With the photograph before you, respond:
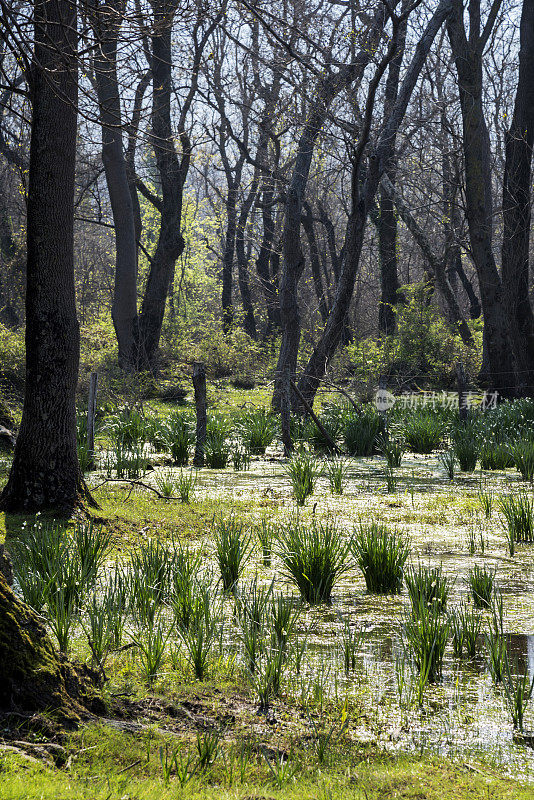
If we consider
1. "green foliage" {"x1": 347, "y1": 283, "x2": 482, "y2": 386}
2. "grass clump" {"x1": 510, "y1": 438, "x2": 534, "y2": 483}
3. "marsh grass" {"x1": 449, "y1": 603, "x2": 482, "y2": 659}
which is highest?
"green foliage" {"x1": 347, "y1": 283, "x2": 482, "y2": 386}

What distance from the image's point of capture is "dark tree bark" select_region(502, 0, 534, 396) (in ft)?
51.0

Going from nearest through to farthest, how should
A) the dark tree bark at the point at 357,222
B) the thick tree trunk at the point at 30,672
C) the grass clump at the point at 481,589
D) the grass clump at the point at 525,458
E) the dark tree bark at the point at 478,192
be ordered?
the thick tree trunk at the point at 30,672 → the grass clump at the point at 481,589 → the grass clump at the point at 525,458 → the dark tree bark at the point at 357,222 → the dark tree bark at the point at 478,192

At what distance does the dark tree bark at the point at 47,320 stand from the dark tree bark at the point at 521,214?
11.4 m

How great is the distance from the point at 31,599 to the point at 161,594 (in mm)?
704

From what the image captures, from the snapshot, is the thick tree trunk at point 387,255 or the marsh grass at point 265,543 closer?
the marsh grass at point 265,543

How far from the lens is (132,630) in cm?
356

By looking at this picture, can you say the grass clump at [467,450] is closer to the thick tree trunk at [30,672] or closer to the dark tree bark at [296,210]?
the dark tree bark at [296,210]

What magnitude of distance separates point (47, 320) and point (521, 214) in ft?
40.4

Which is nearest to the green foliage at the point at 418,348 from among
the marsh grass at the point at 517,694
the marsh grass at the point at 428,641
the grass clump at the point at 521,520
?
the grass clump at the point at 521,520

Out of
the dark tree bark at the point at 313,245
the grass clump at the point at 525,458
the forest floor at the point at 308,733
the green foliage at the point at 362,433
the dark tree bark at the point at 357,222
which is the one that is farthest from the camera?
the dark tree bark at the point at 313,245

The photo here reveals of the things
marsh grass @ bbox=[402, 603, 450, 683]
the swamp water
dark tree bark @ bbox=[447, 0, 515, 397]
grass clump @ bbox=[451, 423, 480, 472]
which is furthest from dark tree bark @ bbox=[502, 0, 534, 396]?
marsh grass @ bbox=[402, 603, 450, 683]

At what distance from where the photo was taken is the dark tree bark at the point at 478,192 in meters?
15.5

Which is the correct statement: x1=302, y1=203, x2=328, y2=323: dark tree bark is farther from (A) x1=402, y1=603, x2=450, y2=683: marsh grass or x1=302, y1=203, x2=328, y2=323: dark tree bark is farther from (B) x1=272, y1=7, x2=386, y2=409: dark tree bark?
(A) x1=402, y1=603, x2=450, y2=683: marsh grass

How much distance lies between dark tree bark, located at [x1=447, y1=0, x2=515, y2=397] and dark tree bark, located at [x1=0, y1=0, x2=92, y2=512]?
37.1ft
